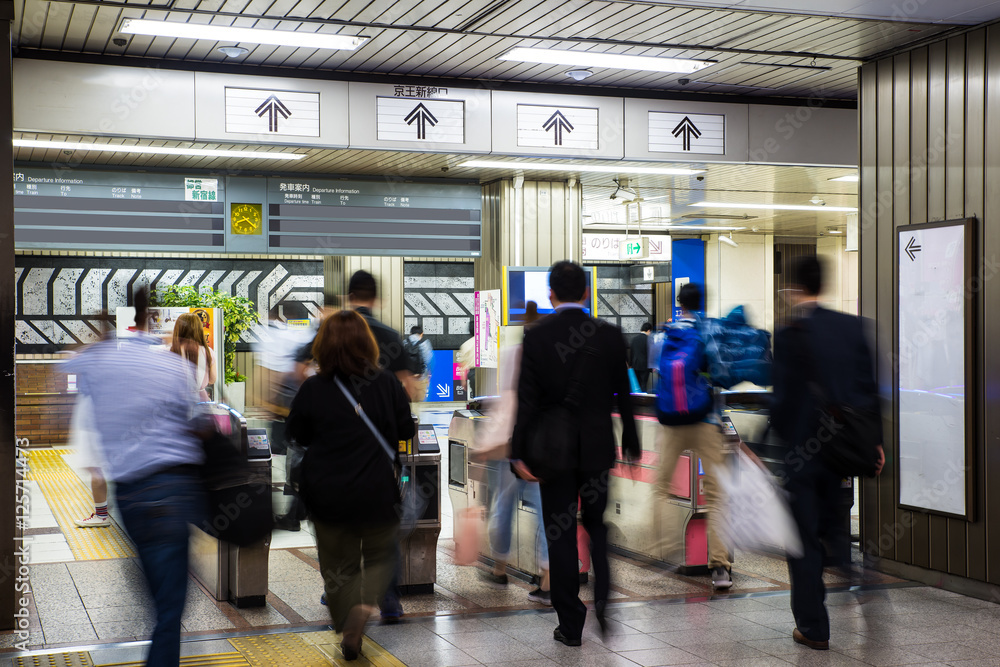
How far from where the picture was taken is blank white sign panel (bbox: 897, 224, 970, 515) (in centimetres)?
Answer: 513

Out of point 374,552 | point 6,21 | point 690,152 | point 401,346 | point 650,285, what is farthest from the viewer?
point 650,285

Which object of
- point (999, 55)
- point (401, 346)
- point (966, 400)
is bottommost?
point (966, 400)

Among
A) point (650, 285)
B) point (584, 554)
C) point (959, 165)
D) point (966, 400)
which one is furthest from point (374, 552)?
point (650, 285)

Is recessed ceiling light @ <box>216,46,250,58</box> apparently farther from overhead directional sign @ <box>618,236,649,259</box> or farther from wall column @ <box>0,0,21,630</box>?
overhead directional sign @ <box>618,236,649,259</box>

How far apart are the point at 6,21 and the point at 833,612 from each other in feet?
15.9

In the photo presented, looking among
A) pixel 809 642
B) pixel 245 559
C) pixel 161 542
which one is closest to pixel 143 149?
pixel 245 559

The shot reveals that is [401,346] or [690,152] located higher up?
[690,152]

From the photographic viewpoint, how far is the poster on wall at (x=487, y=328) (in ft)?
27.2

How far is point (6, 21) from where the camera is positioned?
4.35 meters

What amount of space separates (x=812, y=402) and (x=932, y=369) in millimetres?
1701

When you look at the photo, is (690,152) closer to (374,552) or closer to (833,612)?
(833,612)

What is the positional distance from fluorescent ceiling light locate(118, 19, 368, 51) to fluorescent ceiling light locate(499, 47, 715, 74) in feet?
3.37

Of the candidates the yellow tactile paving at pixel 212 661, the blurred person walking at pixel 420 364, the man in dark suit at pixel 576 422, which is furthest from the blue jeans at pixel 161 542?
the blurred person walking at pixel 420 364

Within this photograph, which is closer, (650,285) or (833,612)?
(833,612)
